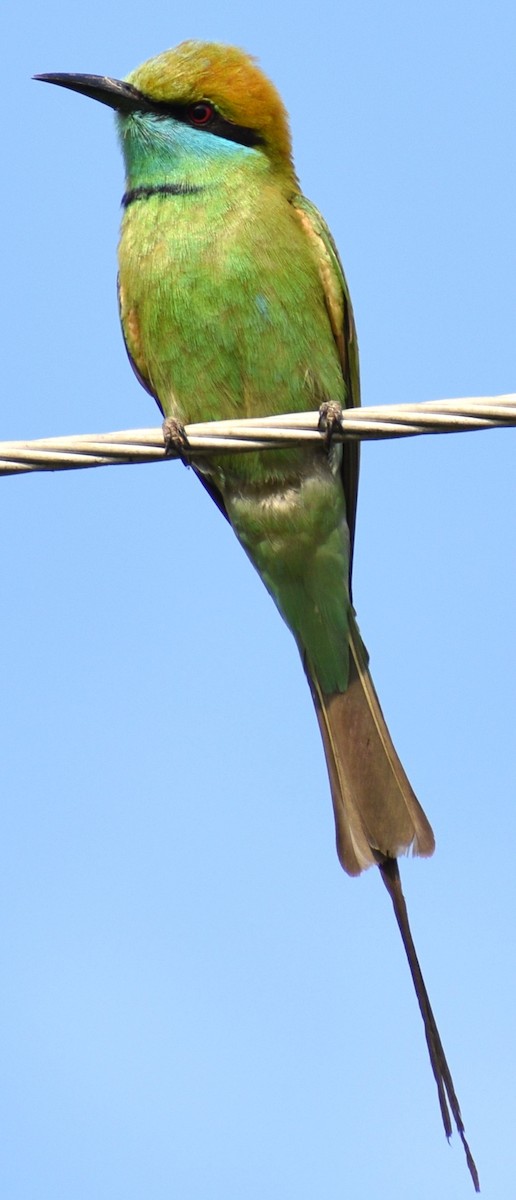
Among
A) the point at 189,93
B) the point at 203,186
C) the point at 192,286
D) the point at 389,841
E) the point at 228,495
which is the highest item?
the point at 189,93

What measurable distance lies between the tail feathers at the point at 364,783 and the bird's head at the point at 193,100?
137 centimetres

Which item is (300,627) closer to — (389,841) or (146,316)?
(389,841)

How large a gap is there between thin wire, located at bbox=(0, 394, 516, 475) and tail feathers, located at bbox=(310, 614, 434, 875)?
142cm

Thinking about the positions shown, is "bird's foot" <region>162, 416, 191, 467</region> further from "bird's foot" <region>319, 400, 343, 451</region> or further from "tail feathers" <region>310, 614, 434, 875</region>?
"tail feathers" <region>310, 614, 434, 875</region>

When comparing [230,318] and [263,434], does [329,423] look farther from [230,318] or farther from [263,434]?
[230,318]

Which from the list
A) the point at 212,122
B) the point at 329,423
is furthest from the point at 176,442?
the point at 212,122

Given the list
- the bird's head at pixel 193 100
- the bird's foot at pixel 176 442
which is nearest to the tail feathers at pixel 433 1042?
the bird's foot at pixel 176 442

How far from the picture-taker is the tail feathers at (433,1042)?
3.37m

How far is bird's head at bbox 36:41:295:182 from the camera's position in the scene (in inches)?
164

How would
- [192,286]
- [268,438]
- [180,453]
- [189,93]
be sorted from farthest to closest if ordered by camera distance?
[189,93]
[192,286]
[180,453]
[268,438]

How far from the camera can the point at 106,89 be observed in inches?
164

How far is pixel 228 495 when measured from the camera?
162 inches

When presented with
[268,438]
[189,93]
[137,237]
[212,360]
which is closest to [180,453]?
[268,438]

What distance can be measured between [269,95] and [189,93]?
0.24 m
